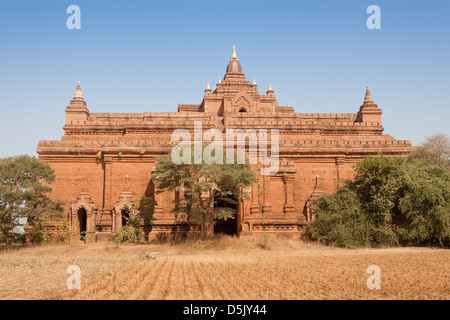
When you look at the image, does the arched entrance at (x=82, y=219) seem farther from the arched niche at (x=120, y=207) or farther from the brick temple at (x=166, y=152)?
the arched niche at (x=120, y=207)

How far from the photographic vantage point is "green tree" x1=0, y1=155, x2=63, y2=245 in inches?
894

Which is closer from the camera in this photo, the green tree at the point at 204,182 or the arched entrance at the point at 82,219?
the green tree at the point at 204,182

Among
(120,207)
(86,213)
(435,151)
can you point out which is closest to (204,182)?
(120,207)

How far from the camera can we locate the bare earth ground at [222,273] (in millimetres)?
10953

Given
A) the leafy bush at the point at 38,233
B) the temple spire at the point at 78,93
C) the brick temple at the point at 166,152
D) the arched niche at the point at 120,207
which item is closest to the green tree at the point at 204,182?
the brick temple at the point at 166,152

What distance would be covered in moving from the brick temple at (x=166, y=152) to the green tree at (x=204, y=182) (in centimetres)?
243

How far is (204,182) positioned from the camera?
71.2ft

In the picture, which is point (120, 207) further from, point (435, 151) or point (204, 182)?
point (435, 151)

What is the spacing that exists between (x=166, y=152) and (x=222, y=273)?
51.9 feet

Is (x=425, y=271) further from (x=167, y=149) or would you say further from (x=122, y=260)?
(x=167, y=149)

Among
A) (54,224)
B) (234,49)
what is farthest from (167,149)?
(234,49)

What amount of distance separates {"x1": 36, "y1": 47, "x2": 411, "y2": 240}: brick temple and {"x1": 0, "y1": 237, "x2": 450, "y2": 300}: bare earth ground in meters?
3.70

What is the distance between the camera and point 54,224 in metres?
26.8
